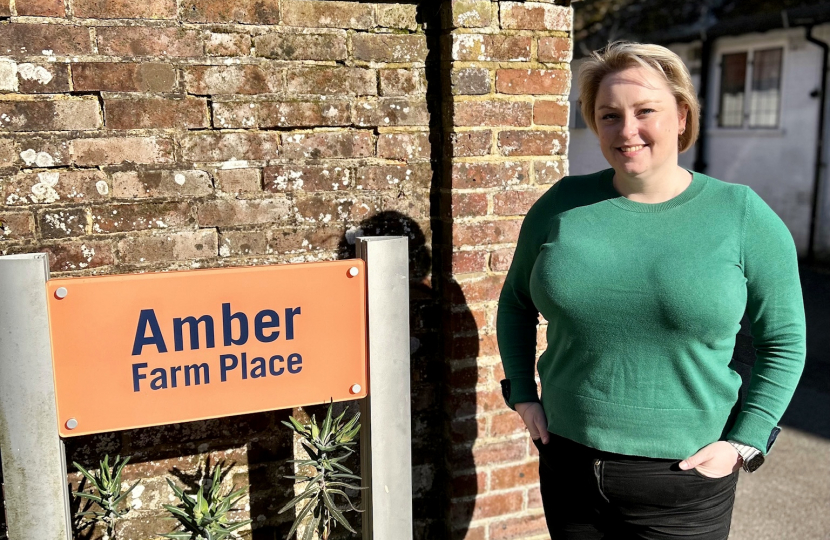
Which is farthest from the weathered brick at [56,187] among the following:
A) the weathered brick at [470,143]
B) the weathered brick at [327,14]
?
the weathered brick at [470,143]

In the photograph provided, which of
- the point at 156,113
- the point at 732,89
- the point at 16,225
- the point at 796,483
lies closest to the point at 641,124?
the point at 156,113

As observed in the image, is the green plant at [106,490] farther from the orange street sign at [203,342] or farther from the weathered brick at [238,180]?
the weathered brick at [238,180]

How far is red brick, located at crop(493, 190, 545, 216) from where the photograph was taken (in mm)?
2359

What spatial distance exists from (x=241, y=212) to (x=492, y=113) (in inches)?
32.3

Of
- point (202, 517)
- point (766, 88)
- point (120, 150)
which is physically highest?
point (766, 88)

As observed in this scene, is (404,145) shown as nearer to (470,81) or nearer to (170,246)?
→ (470,81)

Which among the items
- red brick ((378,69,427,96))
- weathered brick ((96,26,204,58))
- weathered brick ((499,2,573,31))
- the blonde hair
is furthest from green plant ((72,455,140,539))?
weathered brick ((499,2,573,31))

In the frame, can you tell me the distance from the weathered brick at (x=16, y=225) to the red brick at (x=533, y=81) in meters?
1.39

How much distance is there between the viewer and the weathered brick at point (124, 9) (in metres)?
1.96

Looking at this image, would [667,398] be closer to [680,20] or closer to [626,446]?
[626,446]

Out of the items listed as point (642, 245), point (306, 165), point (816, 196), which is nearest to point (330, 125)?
point (306, 165)

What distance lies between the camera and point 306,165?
223 centimetres

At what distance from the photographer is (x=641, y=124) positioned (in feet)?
5.66

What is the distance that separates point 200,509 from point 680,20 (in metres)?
13.7
